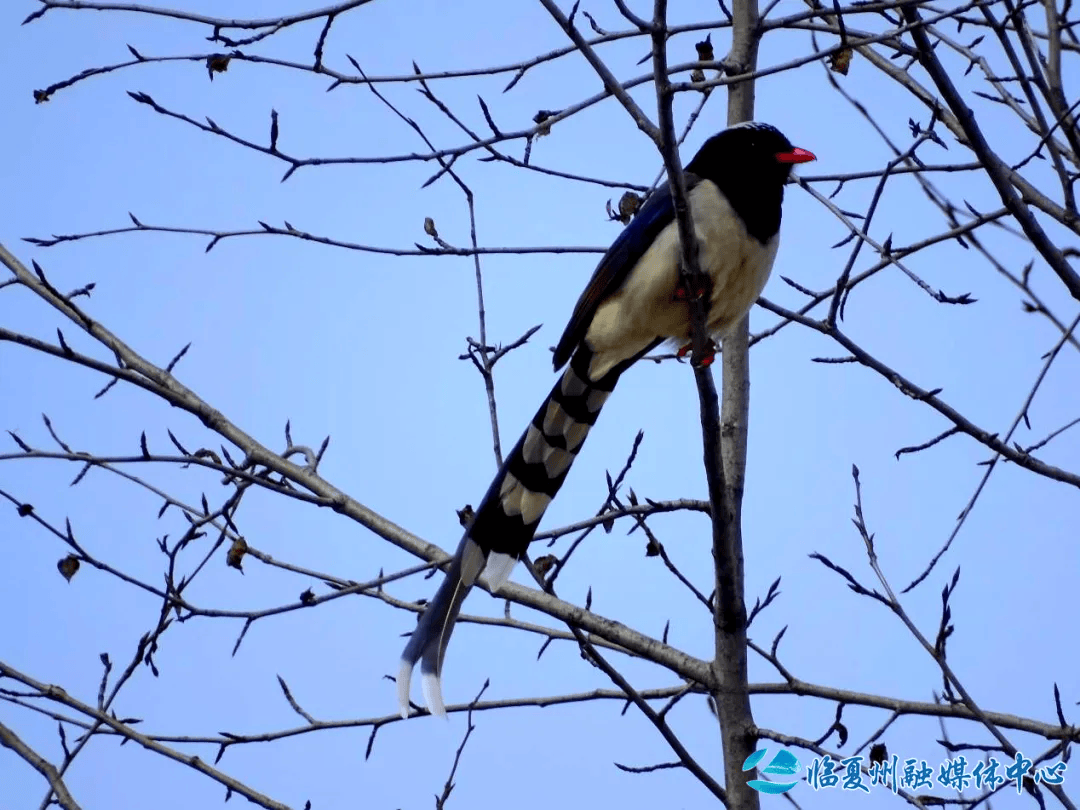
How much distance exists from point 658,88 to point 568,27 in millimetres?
265

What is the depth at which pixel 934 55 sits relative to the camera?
10.3 feet

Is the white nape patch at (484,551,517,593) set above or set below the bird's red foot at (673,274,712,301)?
below

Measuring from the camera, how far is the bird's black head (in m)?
4.32

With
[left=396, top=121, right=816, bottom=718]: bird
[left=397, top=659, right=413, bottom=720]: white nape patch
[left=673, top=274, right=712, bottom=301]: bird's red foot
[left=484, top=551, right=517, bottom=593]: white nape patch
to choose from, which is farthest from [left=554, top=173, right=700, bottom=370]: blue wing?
[left=397, top=659, right=413, bottom=720]: white nape patch

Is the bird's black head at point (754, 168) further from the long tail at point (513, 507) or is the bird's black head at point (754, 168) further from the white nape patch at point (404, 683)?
the white nape patch at point (404, 683)

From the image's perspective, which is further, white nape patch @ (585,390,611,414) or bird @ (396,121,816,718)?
white nape patch @ (585,390,611,414)

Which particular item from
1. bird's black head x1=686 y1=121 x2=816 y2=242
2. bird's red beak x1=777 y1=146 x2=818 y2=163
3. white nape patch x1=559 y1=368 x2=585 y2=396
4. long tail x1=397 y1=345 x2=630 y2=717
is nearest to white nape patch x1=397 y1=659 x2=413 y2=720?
long tail x1=397 y1=345 x2=630 y2=717

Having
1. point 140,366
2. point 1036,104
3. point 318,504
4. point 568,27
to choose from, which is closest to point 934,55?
point 1036,104

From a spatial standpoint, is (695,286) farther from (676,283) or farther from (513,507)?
(513,507)

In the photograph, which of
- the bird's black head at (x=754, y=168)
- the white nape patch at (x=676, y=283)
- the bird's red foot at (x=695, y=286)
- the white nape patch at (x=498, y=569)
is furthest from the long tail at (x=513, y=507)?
the bird's black head at (x=754, y=168)

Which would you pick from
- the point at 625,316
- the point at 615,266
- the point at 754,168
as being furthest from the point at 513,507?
the point at 754,168

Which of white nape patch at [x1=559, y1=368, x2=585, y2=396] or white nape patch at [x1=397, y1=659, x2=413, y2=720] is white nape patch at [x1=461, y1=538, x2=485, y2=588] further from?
white nape patch at [x1=559, y1=368, x2=585, y2=396]

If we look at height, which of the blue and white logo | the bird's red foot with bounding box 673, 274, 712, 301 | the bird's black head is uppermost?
the bird's black head

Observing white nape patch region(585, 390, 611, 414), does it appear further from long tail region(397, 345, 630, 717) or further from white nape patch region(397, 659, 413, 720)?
white nape patch region(397, 659, 413, 720)
